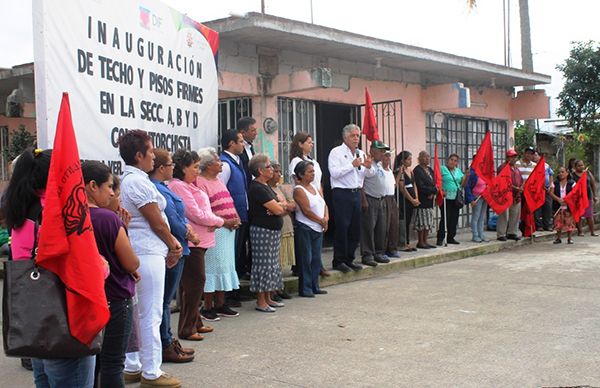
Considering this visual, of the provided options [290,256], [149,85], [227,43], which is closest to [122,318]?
[149,85]

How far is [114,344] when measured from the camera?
3.34m

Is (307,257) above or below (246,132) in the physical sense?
below

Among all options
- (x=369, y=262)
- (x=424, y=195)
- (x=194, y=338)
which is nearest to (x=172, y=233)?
(x=194, y=338)

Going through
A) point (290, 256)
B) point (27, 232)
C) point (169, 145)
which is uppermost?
point (169, 145)

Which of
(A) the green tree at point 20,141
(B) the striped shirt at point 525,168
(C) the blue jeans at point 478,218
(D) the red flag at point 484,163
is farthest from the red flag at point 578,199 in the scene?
(A) the green tree at point 20,141

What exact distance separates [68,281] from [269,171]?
397 cm

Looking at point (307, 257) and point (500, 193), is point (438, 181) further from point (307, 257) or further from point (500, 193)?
point (307, 257)

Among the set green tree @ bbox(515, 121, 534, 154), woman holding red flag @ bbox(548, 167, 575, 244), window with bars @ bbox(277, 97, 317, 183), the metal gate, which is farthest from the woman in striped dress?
green tree @ bbox(515, 121, 534, 154)

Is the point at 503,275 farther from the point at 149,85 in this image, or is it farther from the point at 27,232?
the point at 27,232

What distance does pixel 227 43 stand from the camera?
8.82 meters

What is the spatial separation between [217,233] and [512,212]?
25.5ft

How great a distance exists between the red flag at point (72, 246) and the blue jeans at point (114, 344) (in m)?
0.60

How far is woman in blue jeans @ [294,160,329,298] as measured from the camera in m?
7.07

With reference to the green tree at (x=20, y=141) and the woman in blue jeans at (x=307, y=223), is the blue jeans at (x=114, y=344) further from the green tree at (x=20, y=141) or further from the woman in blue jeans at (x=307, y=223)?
the green tree at (x=20, y=141)
